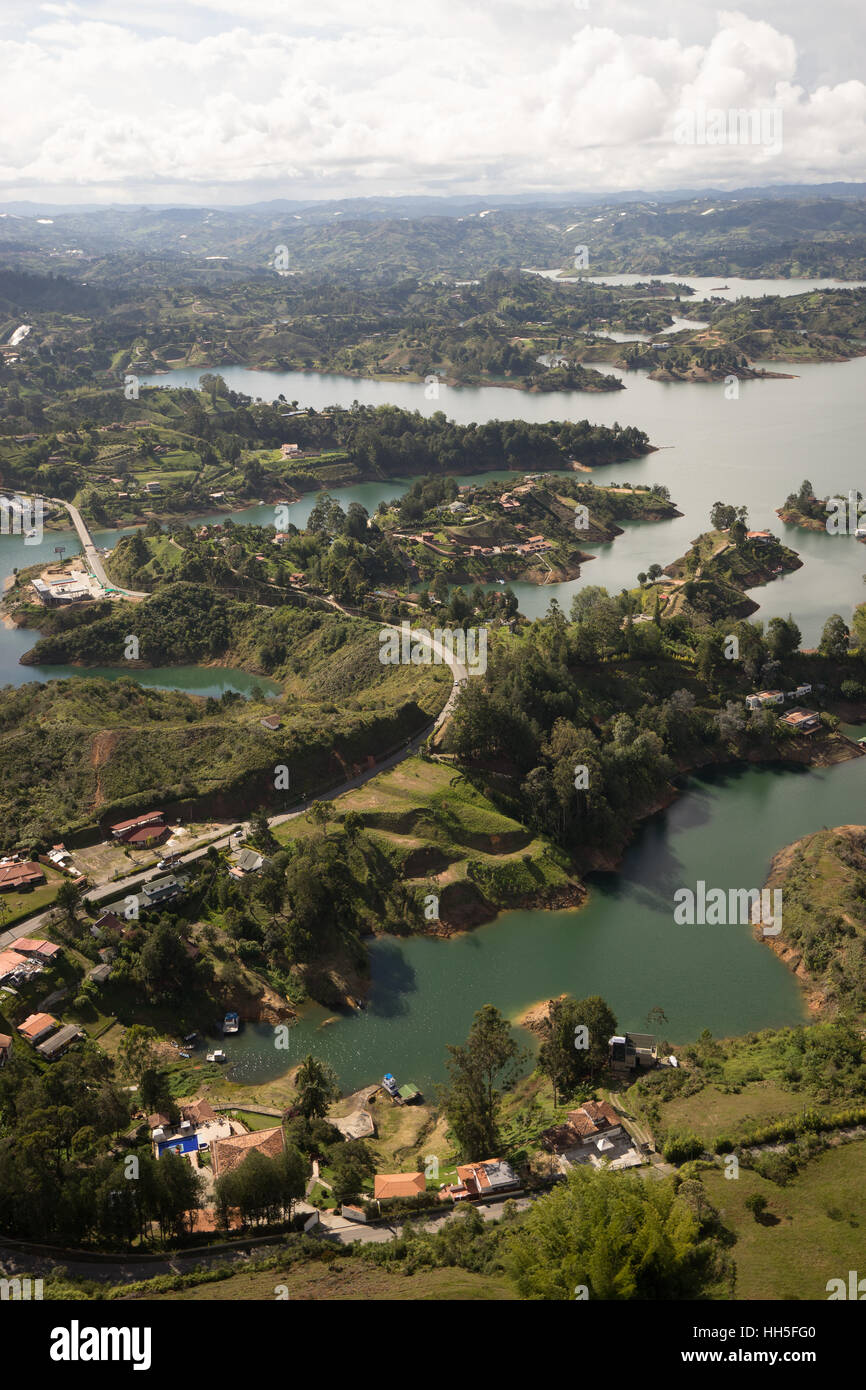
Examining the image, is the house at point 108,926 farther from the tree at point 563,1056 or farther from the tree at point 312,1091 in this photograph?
the tree at point 563,1056

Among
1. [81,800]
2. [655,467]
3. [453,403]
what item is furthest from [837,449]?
[81,800]

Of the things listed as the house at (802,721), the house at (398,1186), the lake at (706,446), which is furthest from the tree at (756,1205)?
the lake at (706,446)

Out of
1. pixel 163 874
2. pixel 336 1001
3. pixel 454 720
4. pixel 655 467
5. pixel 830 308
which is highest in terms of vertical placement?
pixel 830 308

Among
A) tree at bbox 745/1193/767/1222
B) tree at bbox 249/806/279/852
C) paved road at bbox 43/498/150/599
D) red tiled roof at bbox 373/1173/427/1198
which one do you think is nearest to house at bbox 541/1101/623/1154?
red tiled roof at bbox 373/1173/427/1198

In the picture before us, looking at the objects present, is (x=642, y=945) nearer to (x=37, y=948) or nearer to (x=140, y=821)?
(x=140, y=821)

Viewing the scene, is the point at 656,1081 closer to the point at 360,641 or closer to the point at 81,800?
the point at 81,800
